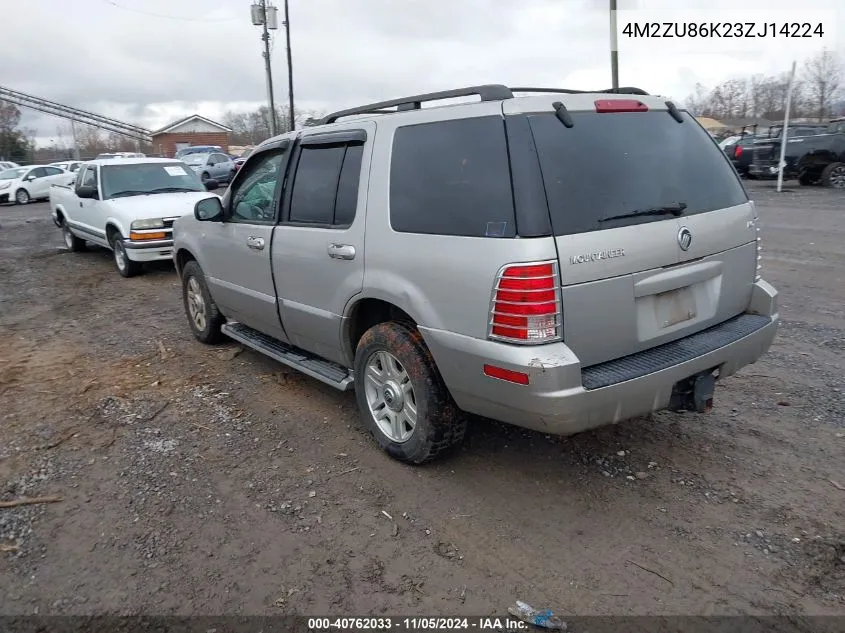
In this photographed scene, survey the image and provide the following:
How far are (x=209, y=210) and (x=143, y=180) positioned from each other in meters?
6.31

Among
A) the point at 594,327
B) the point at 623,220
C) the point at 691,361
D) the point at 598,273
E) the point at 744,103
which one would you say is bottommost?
the point at 691,361

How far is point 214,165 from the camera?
3009 centimetres

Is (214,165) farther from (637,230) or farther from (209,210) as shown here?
(637,230)

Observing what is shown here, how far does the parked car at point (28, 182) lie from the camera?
27.2 meters

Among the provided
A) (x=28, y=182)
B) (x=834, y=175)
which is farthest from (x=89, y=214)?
(x=28, y=182)

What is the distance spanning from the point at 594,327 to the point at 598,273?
0.25 m

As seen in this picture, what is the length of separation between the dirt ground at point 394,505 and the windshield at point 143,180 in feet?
18.6

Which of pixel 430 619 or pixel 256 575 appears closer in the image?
pixel 430 619

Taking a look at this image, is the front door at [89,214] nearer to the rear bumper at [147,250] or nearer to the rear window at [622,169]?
the rear bumper at [147,250]

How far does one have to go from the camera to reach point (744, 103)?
244 feet

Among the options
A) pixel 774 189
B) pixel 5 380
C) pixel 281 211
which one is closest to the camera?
pixel 281 211

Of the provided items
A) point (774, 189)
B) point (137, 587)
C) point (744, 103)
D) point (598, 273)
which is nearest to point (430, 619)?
point (137, 587)

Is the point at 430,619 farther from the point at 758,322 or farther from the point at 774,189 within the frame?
the point at 774,189

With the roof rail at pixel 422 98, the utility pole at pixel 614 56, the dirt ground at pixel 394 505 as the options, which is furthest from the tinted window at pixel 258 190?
the utility pole at pixel 614 56
